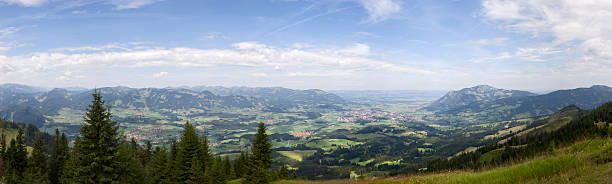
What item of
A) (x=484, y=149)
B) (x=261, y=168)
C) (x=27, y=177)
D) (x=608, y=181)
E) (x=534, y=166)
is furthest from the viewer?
(x=484, y=149)

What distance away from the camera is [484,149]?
472 ft

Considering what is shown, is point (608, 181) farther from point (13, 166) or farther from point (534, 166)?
point (13, 166)

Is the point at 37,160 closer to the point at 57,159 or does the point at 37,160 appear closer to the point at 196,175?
the point at 57,159

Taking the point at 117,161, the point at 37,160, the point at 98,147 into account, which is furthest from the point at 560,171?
the point at 37,160

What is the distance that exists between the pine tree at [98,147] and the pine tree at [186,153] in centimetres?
2031

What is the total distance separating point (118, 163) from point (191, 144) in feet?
75.2

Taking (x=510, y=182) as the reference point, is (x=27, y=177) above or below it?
below

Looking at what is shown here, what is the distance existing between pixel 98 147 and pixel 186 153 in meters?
23.2

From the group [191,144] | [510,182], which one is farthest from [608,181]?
[191,144]

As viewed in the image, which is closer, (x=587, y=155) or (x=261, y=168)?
(x=587, y=155)

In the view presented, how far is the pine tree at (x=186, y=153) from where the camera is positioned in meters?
47.7

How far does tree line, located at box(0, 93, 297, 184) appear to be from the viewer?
88.1ft

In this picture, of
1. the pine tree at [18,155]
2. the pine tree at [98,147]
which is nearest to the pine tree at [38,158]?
the pine tree at [18,155]

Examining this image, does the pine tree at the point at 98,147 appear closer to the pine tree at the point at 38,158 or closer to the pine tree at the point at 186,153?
the pine tree at the point at 186,153
